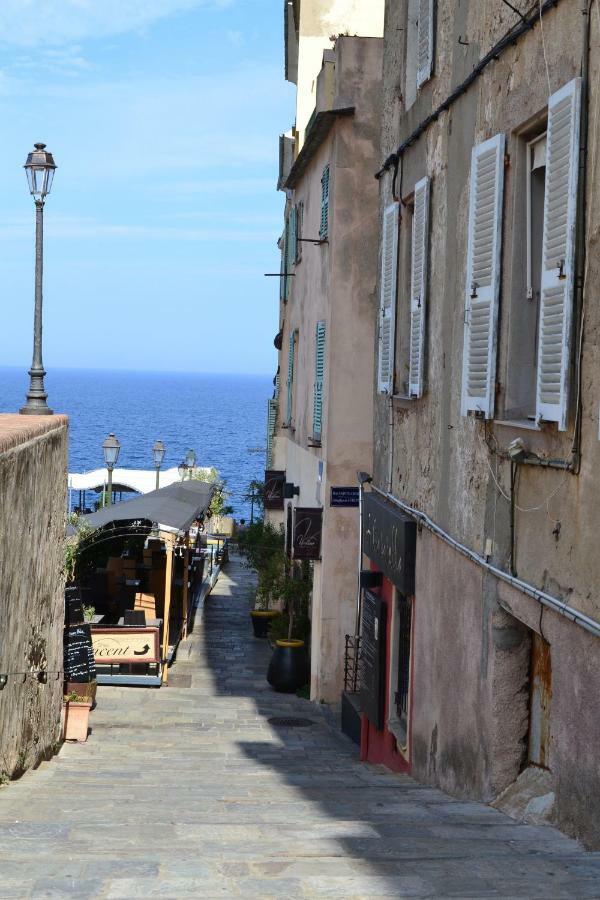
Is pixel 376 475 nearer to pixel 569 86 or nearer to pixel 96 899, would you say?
pixel 569 86

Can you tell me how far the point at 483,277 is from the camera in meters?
7.81

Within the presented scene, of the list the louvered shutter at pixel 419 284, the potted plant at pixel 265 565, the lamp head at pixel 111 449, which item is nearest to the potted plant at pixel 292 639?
the potted plant at pixel 265 565

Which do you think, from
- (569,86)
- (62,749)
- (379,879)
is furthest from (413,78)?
(379,879)

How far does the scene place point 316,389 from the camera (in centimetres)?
1738

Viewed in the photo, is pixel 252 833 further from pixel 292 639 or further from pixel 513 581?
pixel 292 639

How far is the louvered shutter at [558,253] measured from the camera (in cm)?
600

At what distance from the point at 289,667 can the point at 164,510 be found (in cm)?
353

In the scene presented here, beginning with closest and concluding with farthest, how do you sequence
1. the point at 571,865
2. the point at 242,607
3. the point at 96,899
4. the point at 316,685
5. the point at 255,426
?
the point at 96,899 → the point at 571,865 → the point at 316,685 → the point at 242,607 → the point at 255,426

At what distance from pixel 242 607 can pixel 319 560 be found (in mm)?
10050

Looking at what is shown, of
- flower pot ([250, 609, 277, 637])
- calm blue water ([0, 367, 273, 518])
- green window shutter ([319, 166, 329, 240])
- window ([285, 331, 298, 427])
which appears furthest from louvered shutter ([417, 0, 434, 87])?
calm blue water ([0, 367, 273, 518])

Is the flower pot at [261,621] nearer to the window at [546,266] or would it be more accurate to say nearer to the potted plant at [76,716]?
the potted plant at [76,716]

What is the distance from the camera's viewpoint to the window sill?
6693 mm

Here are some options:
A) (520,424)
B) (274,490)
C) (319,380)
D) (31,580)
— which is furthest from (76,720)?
(274,490)

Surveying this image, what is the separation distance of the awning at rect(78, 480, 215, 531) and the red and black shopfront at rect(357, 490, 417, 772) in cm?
583
